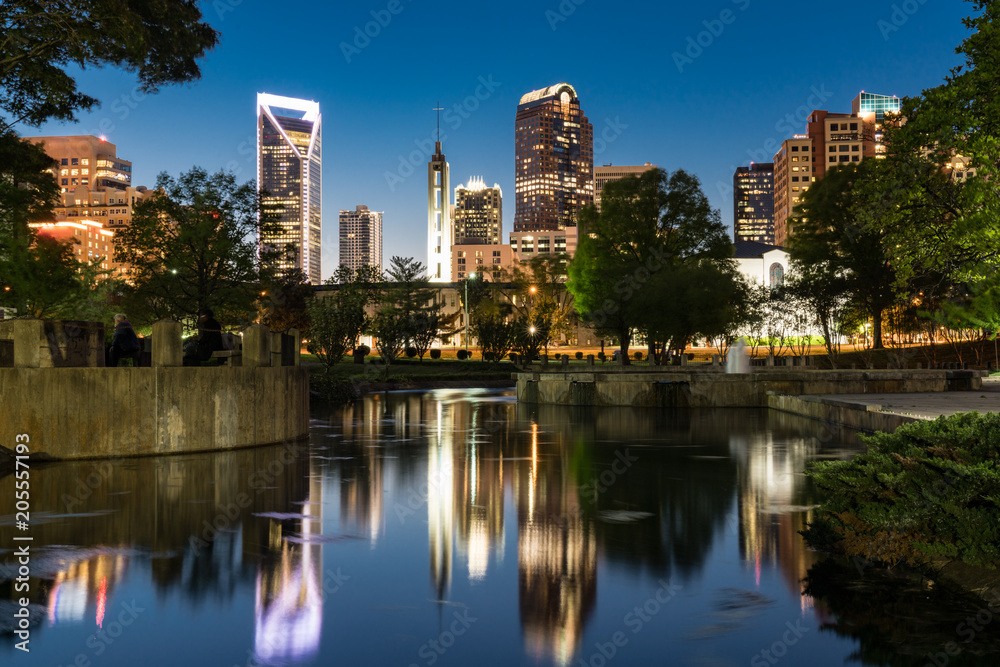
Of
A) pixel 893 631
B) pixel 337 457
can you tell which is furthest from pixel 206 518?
pixel 893 631

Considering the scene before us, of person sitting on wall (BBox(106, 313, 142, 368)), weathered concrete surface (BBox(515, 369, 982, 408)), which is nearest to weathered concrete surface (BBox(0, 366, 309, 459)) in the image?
person sitting on wall (BBox(106, 313, 142, 368))

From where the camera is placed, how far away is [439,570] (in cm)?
711

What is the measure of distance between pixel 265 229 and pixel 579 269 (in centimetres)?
2139

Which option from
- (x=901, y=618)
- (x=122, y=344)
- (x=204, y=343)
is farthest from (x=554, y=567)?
(x=204, y=343)

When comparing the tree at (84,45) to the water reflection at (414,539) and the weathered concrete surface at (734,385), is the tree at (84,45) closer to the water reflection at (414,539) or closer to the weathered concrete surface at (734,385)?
the water reflection at (414,539)

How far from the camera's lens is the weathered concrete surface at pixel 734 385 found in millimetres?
28938

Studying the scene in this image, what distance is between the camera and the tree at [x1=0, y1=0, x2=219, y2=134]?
1839 centimetres

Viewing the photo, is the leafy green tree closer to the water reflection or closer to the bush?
the water reflection

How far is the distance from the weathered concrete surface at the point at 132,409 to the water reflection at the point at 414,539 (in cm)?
69

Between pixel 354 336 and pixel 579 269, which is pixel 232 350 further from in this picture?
pixel 579 269

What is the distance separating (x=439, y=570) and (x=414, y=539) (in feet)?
4.25

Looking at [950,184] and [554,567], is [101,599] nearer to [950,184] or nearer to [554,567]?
[554,567]

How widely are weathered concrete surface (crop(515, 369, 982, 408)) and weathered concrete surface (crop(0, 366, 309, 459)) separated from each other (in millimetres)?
16454

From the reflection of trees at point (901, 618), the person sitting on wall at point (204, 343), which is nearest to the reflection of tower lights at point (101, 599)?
the reflection of trees at point (901, 618)
